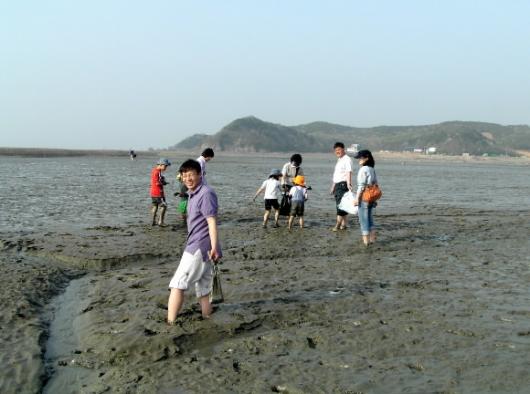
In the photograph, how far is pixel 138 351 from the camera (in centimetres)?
500

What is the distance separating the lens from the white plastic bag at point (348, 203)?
440 inches

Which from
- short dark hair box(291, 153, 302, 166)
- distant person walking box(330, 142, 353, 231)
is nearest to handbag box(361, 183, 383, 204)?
distant person walking box(330, 142, 353, 231)

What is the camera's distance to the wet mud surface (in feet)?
14.7

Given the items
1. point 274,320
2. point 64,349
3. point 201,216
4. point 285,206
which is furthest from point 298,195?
point 64,349

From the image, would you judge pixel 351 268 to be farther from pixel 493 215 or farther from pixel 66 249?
pixel 493 215

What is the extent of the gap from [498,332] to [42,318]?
16.7ft

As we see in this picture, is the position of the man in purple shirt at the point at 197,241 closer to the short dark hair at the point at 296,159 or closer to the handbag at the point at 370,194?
the handbag at the point at 370,194

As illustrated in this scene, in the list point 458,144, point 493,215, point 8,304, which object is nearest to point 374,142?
point 458,144

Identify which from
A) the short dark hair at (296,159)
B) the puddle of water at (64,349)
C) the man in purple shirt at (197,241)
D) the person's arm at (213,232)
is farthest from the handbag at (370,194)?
the puddle of water at (64,349)

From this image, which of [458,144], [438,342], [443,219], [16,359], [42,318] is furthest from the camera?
[458,144]

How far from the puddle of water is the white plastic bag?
237 inches

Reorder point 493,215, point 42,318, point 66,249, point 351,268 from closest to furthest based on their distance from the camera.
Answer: point 42,318
point 351,268
point 66,249
point 493,215

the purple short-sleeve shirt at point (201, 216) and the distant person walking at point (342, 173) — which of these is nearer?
the purple short-sleeve shirt at point (201, 216)

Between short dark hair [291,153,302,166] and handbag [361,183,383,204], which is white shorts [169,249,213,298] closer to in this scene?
handbag [361,183,383,204]
